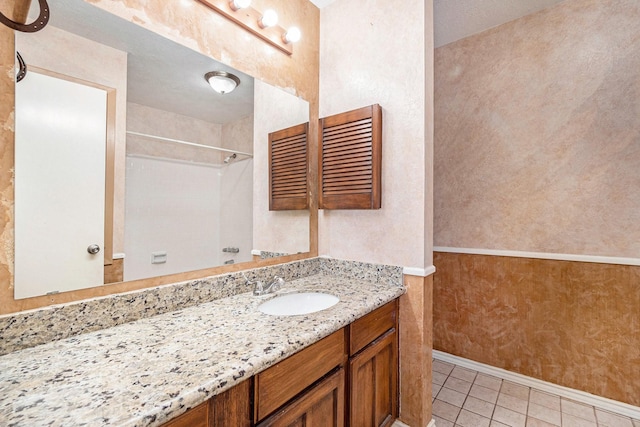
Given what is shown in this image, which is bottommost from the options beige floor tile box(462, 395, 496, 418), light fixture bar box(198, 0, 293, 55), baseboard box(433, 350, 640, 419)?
beige floor tile box(462, 395, 496, 418)

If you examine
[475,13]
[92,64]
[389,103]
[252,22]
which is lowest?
[92,64]

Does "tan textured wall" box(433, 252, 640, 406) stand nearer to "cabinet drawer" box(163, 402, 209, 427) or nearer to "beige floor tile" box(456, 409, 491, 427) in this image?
"beige floor tile" box(456, 409, 491, 427)

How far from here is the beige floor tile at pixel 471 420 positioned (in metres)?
1.66

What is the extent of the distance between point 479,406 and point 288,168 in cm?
193

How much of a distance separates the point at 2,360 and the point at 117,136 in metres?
0.74

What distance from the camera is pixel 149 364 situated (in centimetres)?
72

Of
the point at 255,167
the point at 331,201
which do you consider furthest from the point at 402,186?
the point at 255,167

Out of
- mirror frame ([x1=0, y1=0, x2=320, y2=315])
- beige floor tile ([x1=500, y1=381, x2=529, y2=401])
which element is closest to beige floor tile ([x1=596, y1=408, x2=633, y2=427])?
beige floor tile ([x1=500, y1=381, x2=529, y2=401])

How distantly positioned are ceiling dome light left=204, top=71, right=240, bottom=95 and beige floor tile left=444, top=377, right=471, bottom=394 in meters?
2.38

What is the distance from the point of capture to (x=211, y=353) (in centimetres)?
77

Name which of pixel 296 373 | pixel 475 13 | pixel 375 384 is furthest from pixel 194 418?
pixel 475 13

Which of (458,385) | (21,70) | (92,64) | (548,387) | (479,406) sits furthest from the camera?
(458,385)

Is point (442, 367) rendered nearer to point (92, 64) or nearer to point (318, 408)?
point (318, 408)

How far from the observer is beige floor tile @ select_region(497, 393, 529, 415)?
1.78 meters
